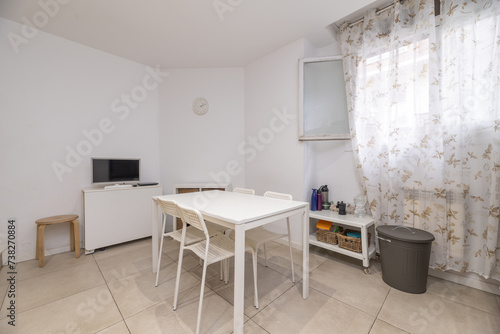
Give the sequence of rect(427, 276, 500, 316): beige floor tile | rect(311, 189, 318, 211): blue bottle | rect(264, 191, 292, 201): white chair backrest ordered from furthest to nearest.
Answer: rect(311, 189, 318, 211): blue bottle, rect(264, 191, 292, 201): white chair backrest, rect(427, 276, 500, 316): beige floor tile

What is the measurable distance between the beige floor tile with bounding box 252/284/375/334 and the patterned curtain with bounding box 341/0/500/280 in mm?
1068

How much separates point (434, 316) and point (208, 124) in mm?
3410

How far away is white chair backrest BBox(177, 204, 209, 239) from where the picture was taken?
52.4 inches

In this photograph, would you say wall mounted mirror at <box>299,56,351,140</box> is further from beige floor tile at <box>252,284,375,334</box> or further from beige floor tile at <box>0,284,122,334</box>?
beige floor tile at <box>0,284,122,334</box>

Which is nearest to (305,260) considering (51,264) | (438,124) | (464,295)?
(464,295)

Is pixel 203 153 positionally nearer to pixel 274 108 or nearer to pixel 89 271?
pixel 274 108

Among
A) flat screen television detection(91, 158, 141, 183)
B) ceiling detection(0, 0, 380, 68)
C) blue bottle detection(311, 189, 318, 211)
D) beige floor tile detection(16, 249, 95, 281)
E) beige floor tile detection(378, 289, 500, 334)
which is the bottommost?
beige floor tile detection(378, 289, 500, 334)

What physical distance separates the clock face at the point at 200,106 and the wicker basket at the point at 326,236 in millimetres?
2570

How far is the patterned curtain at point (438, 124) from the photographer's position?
1.69m

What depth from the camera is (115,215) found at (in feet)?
8.92

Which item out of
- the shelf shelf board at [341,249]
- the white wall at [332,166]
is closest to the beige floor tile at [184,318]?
the shelf shelf board at [341,249]

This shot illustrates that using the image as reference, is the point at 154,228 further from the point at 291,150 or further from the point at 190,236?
the point at 291,150

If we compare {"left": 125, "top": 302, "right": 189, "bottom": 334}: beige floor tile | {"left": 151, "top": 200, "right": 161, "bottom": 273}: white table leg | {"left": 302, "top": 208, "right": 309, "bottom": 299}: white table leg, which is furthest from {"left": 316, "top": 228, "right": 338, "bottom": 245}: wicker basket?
{"left": 151, "top": 200, "right": 161, "bottom": 273}: white table leg

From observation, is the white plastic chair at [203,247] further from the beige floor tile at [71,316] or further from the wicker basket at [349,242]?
the wicker basket at [349,242]
